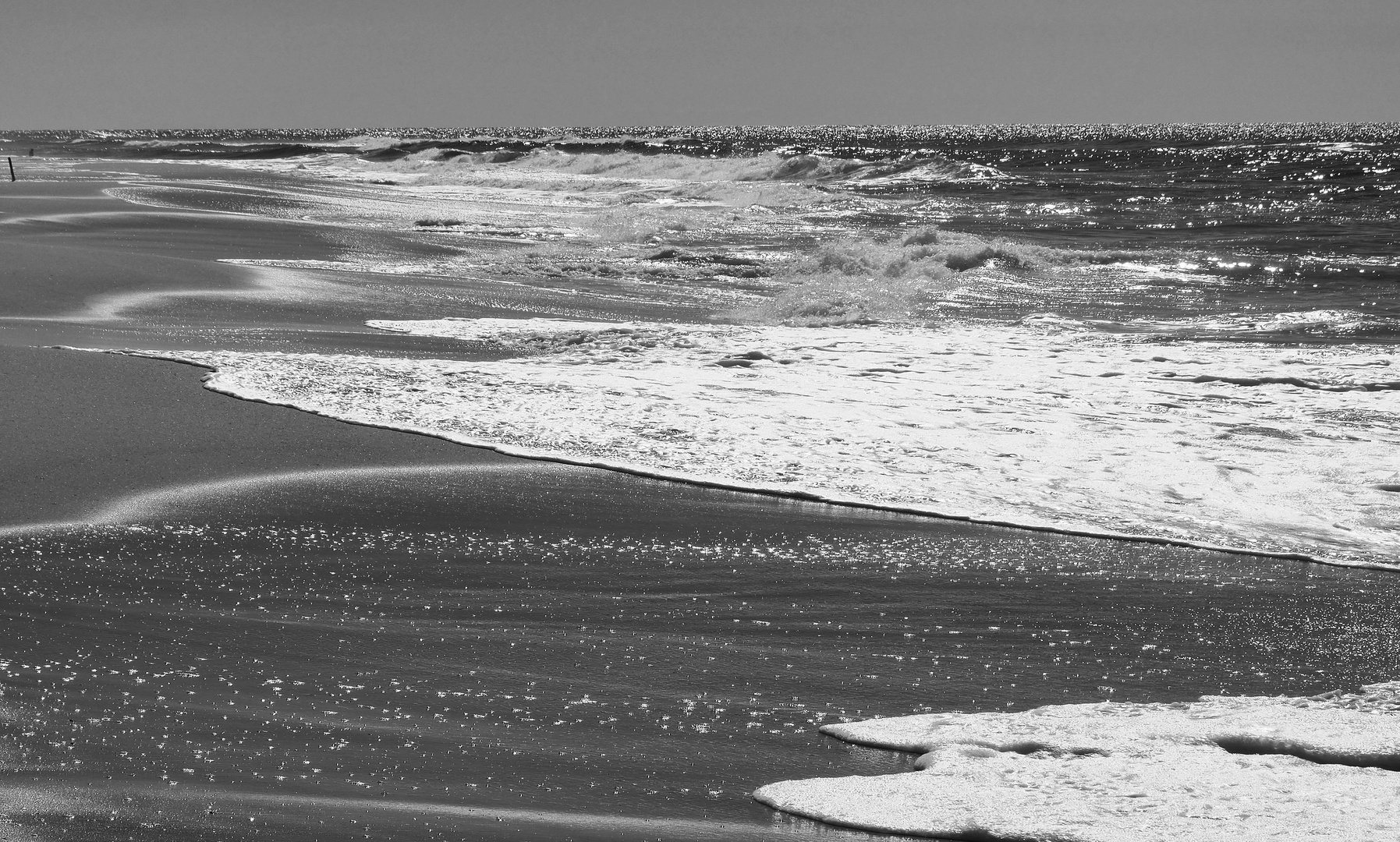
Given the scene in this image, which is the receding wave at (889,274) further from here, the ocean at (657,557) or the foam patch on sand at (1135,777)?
the foam patch on sand at (1135,777)

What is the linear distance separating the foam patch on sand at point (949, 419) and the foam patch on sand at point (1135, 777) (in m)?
2.06

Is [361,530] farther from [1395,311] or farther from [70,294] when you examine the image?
[1395,311]

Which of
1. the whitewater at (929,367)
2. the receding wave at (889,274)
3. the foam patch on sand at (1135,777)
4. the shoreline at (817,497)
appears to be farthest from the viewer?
the receding wave at (889,274)

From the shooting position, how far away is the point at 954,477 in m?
6.44

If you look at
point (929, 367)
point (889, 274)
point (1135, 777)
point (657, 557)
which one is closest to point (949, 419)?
point (929, 367)

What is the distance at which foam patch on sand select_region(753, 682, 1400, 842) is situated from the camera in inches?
114

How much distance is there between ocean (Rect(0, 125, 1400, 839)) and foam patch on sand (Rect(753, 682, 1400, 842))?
0.15 m

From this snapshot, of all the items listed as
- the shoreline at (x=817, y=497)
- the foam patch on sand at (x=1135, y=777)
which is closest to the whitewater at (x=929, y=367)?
the shoreline at (x=817, y=497)

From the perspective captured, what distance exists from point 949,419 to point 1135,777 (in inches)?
184

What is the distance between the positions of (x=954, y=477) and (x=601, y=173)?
5237cm

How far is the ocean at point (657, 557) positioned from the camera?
10.8 ft

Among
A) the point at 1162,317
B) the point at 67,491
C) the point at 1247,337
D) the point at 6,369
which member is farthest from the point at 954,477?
the point at 1162,317

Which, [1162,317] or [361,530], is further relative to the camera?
[1162,317]

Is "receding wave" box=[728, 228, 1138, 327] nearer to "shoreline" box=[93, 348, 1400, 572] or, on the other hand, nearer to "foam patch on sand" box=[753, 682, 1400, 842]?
"shoreline" box=[93, 348, 1400, 572]
